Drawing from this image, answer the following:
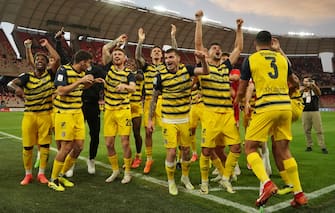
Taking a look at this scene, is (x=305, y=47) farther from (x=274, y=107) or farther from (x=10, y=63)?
(x=274, y=107)

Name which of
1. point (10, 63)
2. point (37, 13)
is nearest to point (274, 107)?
point (37, 13)

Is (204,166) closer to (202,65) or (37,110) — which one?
(202,65)

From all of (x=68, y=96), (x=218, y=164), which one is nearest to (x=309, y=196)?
(x=218, y=164)

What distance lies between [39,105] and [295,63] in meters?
56.1

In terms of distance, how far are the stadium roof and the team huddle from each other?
96.9 ft

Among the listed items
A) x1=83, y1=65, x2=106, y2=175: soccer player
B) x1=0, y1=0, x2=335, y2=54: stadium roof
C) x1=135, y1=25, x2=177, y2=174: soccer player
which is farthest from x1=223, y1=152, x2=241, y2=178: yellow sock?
x1=0, y1=0, x2=335, y2=54: stadium roof

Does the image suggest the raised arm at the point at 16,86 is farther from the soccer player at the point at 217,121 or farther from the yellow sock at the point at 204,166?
the yellow sock at the point at 204,166

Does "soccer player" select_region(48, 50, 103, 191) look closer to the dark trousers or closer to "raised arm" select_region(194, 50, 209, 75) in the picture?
the dark trousers

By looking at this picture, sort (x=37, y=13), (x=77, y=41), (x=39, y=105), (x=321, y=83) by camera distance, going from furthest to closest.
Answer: (x=321, y=83), (x=77, y=41), (x=37, y=13), (x=39, y=105)

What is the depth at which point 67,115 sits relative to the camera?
5105 millimetres

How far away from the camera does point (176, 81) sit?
5012 mm

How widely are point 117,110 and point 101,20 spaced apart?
35222 millimetres

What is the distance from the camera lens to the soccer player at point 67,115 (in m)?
5.04

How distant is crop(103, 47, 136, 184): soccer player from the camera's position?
5590mm
